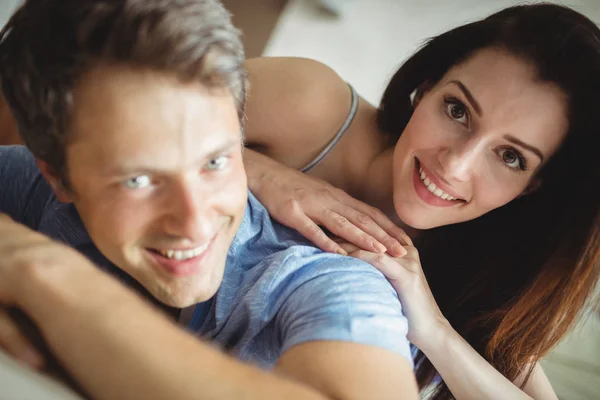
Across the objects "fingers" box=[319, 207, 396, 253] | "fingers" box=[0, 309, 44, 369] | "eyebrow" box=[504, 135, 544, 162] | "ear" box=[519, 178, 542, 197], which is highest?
"eyebrow" box=[504, 135, 544, 162]

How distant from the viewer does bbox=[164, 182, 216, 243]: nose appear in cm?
57

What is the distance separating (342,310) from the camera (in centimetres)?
57

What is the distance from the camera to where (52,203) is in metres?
0.79

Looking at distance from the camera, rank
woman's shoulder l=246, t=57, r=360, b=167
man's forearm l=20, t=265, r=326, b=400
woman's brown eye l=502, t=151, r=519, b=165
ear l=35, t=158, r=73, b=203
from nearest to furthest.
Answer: man's forearm l=20, t=265, r=326, b=400, ear l=35, t=158, r=73, b=203, woman's brown eye l=502, t=151, r=519, b=165, woman's shoulder l=246, t=57, r=360, b=167

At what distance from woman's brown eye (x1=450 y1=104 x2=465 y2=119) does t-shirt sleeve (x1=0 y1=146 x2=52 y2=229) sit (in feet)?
2.36

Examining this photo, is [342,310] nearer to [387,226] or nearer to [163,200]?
[163,200]

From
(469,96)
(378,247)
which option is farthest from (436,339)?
(469,96)

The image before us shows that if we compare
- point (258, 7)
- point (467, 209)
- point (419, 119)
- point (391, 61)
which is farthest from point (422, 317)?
point (258, 7)

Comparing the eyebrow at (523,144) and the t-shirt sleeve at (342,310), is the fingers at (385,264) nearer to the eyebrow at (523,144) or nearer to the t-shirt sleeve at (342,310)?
the t-shirt sleeve at (342,310)

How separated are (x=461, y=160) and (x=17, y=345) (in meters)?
0.72

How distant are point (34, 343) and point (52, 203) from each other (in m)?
0.43

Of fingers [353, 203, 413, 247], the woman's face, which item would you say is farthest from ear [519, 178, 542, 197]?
fingers [353, 203, 413, 247]

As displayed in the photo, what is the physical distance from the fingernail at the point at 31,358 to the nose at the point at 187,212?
0.22 m

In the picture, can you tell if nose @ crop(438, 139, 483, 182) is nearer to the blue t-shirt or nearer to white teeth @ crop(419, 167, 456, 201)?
white teeth @ crop(419, 167, 456, 201)
